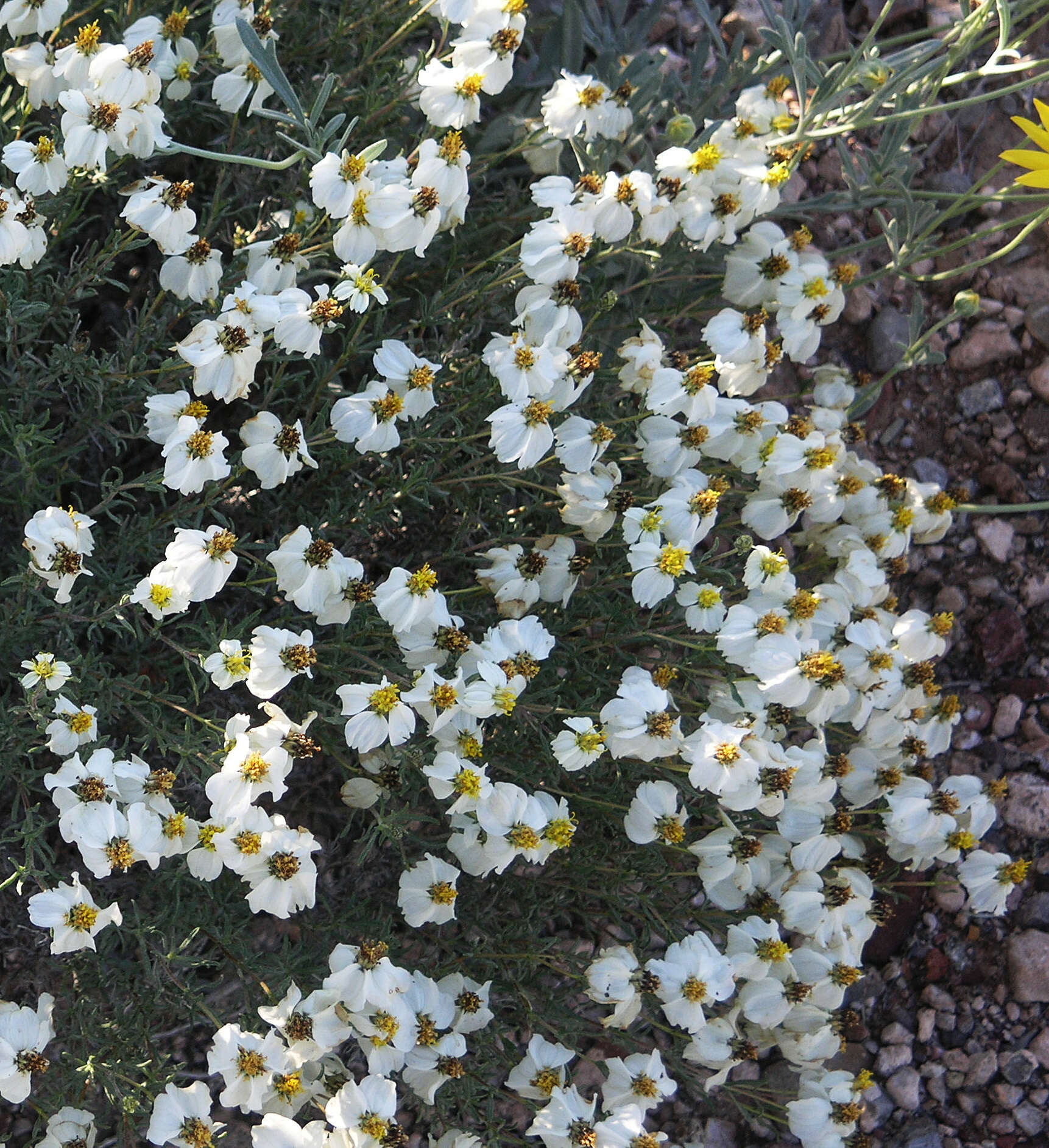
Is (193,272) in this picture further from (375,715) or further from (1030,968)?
(1030,968)

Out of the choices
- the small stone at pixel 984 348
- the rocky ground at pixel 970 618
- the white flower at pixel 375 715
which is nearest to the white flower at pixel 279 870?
the white flower at pixel 375 715

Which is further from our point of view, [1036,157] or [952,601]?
[952,601]

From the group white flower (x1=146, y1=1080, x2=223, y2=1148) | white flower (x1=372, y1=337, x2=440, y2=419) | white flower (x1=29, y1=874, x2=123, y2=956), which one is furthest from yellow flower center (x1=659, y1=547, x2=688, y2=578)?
white flower (x1=146, y1=1080, x2=223, y2=1148)

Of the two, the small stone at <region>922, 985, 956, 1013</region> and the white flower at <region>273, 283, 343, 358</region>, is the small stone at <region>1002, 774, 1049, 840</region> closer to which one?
the small stone at <region>922, 985, 956, 1013</region>

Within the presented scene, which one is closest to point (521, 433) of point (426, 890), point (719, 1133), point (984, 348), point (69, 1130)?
point (426, 890)

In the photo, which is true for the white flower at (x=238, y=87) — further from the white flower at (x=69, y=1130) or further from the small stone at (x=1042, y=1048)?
the small stone at (x=1042, y=1048)
